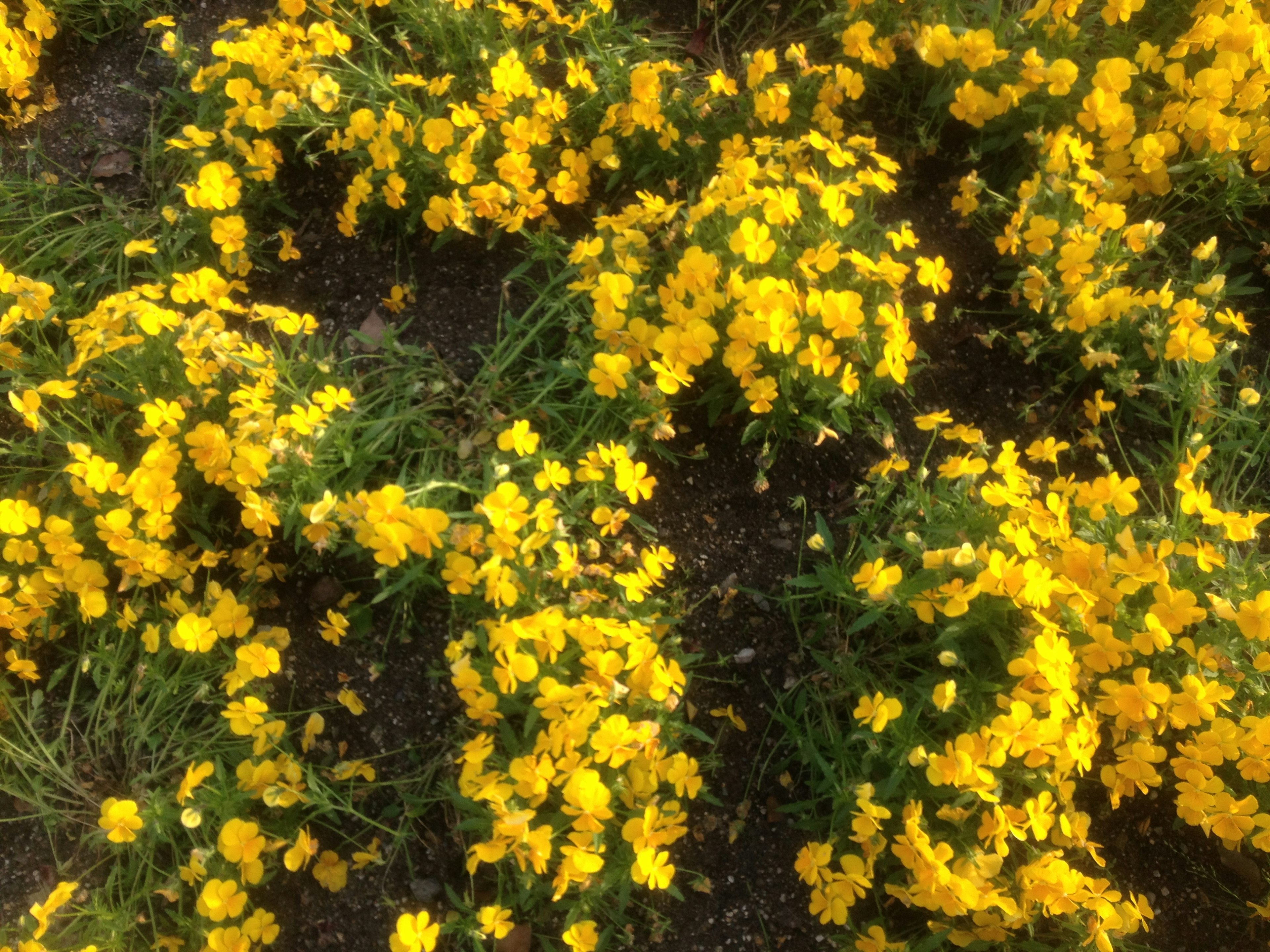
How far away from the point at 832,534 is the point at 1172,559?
1001 millimetres

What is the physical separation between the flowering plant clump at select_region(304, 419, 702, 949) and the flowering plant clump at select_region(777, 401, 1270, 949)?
0.53 metres

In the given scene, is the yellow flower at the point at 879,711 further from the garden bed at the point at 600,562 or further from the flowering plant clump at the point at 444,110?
the flowering plant clump at the point at 444,110

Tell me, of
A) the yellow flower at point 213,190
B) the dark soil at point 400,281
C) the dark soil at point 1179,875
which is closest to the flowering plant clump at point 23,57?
the yellow flower at point 213,190

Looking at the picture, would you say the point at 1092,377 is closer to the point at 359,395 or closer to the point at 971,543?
the point at 971,543

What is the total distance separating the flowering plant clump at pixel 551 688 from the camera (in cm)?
215

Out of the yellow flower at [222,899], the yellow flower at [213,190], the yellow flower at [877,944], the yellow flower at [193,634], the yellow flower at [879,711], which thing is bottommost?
the yellow flower at [222,899]

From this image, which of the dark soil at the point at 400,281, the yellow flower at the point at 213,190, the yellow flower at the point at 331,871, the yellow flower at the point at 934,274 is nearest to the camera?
the yellow flower at the point at 331,871

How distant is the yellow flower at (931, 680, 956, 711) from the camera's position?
7.06 ft

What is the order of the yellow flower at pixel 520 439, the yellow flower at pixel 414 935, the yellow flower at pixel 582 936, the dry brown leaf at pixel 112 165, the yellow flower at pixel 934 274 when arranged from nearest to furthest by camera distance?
the yellow flower at pixel 414 935 < the yellow flower at pixel 582 936 < the yellow flower at pixel 520 439 < the yellow flower at pixel 934 274 < the dry brown leaf at pixel 112 165

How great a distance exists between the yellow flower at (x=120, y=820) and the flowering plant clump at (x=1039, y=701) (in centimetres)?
183

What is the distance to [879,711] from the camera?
7.30 ft

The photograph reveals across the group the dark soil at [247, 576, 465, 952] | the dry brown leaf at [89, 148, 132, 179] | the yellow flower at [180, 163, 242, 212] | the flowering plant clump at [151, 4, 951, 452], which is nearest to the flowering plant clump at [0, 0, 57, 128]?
the dry brown leaf at [89, 148, 132, 179]

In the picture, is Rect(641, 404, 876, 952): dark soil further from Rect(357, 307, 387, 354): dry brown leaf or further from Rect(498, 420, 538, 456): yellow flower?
Rect(357, 307, 387, 354): dry brown leaf

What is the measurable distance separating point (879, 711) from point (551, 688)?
85 cm
